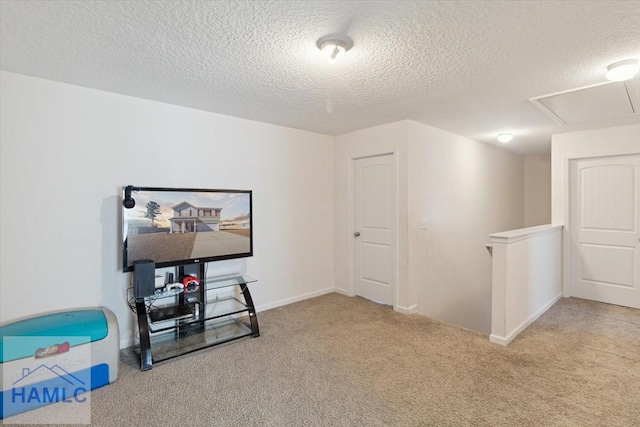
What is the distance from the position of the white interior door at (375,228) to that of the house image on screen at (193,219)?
1.98m

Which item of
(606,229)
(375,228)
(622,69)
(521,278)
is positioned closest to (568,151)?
(606,229)

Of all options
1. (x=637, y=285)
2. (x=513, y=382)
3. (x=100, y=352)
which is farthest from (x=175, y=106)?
(x=637, y=285)

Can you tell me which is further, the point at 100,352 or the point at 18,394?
the point at 100,352

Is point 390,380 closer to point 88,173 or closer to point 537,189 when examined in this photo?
point 88,173

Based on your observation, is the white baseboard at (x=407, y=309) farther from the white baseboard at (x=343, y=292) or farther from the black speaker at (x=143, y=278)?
the black speaker at (x=143, y=278)

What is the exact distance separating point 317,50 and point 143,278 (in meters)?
2.24

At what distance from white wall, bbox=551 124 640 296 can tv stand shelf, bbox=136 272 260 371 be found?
4340mm

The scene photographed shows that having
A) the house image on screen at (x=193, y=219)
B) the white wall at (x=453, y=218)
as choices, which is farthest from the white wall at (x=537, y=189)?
the house image on screen at (x=193, y=219)

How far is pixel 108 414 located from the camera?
206 cm

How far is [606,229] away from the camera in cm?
431

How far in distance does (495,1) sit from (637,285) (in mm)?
4402

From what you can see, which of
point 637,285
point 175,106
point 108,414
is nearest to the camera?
point 108,414

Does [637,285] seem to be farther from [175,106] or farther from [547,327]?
[175,106]

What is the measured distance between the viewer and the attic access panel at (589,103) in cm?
290
